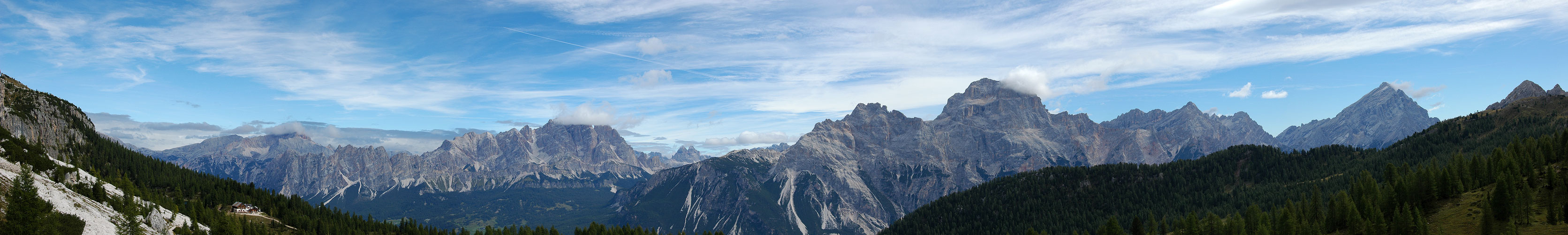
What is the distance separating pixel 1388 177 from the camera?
183 metres

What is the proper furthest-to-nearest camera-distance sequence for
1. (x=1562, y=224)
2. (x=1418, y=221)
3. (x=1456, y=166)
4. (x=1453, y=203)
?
(x=1456, y=166) < (x=1453, y=203) < (x=1418, y=221) < (x=1562, y=224)

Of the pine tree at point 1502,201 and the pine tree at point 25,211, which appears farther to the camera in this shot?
the pine tree at point 1502,201

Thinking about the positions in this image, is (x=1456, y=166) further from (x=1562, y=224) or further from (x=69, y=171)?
(x=69, y=171)

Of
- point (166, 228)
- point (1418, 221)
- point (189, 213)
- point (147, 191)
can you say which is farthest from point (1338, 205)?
point (147, 191)

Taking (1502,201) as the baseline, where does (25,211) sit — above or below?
below

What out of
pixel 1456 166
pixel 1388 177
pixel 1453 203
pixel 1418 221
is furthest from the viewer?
pixel 1388 177

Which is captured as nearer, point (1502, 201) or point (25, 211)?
point (25, 211)

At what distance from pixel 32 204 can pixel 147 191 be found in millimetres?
74119

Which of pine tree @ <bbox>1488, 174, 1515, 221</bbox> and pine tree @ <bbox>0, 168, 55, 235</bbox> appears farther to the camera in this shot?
pine tree @ <bbox>1488, 174, 1515, 221</bbox>

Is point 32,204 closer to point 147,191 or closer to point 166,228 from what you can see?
point 166,228

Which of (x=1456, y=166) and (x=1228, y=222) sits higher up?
(x=1456, y=166)

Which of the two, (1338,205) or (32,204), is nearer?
(32,204)

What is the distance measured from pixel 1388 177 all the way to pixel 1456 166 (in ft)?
95.4

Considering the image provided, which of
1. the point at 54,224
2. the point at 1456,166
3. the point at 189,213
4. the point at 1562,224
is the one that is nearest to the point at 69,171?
the point at 189,213
